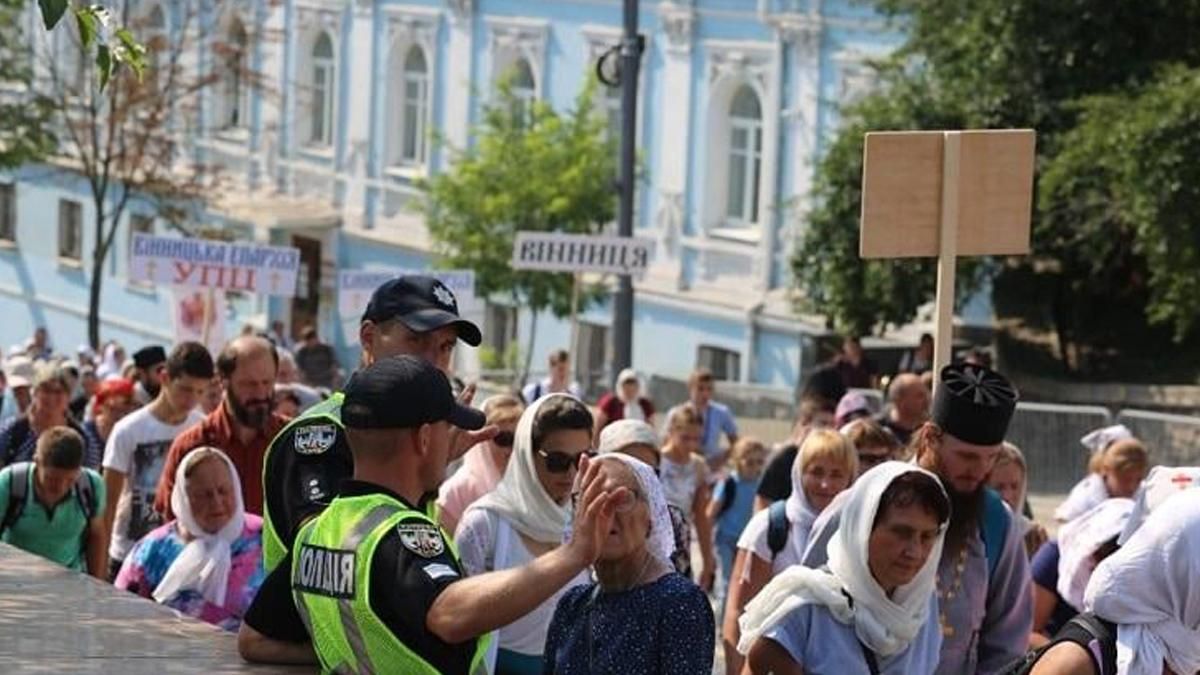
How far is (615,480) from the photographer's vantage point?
5.95 metres

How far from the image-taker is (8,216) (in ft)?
175

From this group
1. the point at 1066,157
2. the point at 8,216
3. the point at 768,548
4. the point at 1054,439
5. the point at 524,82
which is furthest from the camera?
the point at 8,216

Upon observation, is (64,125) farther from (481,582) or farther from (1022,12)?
(481,582)

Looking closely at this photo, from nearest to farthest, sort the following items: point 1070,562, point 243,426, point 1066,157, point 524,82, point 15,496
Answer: point 1070,562 → point 243,426 → point 15,496 → point 1066,157 → point 524,82

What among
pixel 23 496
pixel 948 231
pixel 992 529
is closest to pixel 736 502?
pixel 23 496

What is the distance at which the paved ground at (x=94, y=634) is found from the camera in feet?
21.4

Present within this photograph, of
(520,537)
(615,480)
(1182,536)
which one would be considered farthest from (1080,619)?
(520,537)

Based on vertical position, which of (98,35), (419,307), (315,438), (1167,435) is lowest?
(1167,435)

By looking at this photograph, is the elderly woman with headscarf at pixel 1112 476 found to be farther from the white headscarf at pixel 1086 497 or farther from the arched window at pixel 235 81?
the arched window at pixel 235 81

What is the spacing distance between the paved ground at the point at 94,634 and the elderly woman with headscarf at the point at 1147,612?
1.72 m

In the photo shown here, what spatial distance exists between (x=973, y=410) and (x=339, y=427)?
81.1 inches

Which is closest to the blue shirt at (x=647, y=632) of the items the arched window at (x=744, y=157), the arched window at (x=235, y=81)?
the arched window at (x=744, y=157)

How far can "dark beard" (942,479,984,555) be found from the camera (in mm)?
8023

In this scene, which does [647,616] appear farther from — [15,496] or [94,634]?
[15,496]
